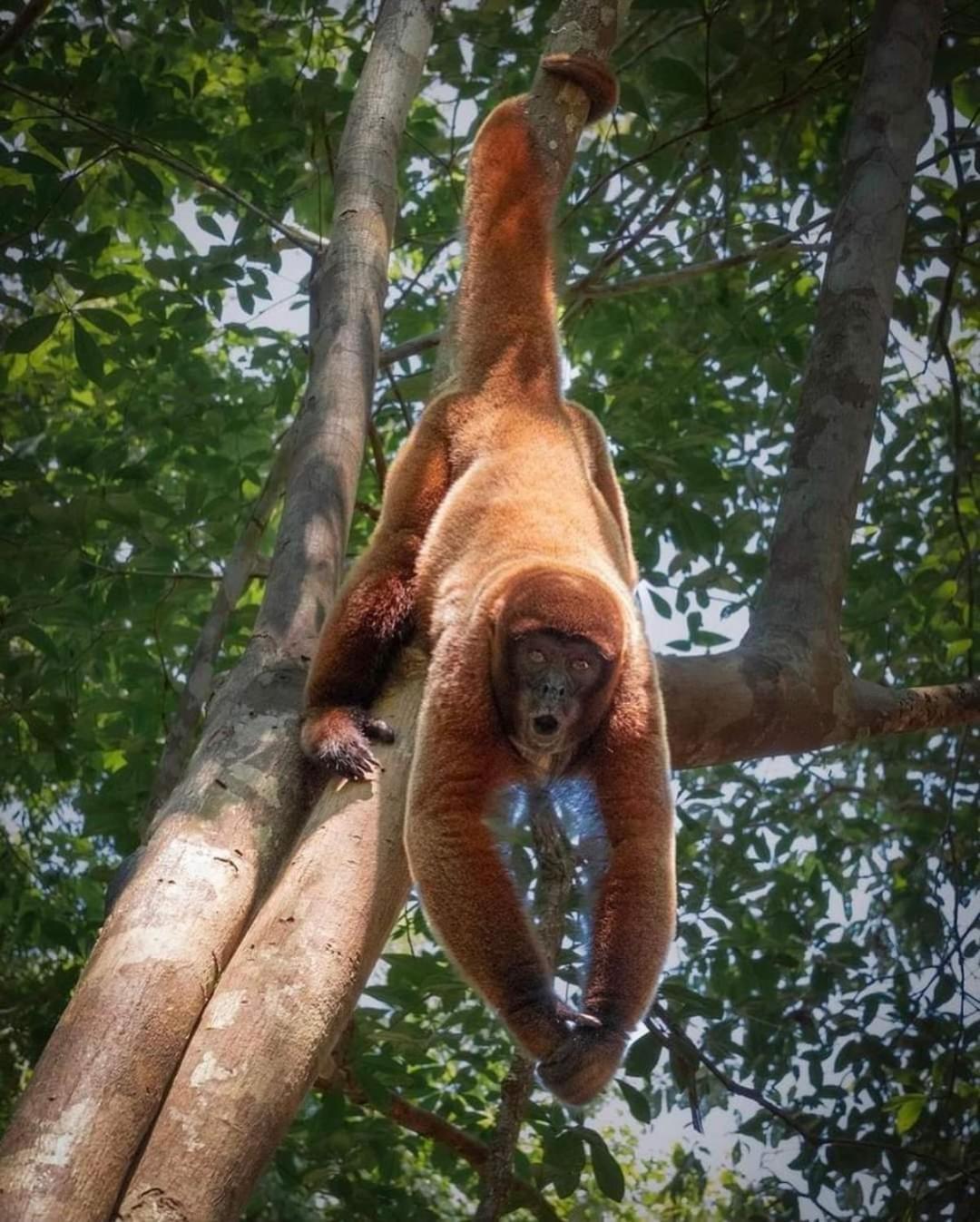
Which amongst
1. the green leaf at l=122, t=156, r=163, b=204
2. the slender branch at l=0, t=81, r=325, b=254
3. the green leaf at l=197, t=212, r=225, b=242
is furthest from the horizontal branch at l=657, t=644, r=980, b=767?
the green leaf at l=197, t=212, r=225, b=242

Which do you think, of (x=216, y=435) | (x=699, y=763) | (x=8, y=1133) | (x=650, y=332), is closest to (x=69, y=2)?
(x=216, y=435)

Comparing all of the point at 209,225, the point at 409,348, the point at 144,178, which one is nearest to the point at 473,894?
the point at 409,348

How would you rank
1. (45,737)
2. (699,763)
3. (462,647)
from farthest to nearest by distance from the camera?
(45,737)
(699,763)
(462,647)

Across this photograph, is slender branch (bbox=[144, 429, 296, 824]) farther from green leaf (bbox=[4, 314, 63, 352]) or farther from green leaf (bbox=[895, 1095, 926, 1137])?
green leaf (bbox=[895, 1095, 926, 1137])

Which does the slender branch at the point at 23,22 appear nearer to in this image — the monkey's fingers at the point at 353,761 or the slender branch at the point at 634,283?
the slender branch at the point at 634,283

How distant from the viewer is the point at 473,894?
3.67m

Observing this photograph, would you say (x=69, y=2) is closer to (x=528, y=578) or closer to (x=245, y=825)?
(x=528, y=578)

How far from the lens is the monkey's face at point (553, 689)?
12.5 feet

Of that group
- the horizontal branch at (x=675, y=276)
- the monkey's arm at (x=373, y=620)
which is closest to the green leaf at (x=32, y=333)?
the monkey's arm at (x=373, y=620)

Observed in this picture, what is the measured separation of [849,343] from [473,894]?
2.81m

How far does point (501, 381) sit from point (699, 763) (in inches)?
63.6

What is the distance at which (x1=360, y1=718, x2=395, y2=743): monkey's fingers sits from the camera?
3.76 m

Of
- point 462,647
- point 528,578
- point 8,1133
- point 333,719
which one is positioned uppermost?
point 528,578

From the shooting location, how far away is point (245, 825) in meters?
3.28
